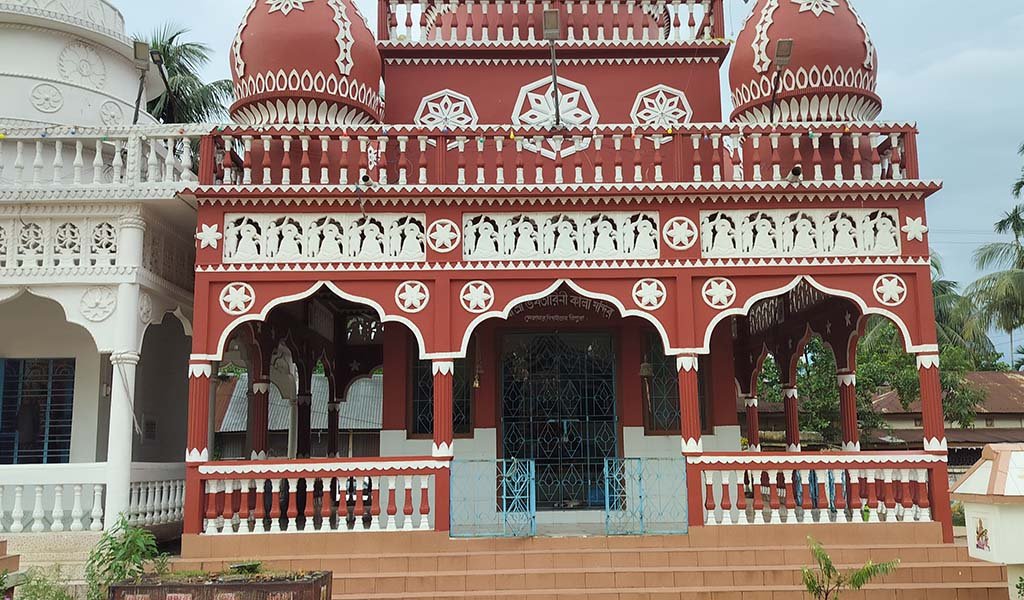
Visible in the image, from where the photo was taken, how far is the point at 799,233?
895cm

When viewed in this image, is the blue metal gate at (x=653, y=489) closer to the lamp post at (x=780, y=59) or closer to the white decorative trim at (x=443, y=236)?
the white decorative trim at (x=443, y=236)

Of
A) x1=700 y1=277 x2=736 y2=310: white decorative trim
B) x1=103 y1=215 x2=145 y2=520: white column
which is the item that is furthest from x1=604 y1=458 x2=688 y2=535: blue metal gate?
x1=103 y1=215 x2=145 y2=520: white column

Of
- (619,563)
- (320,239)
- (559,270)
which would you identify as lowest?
(619,563)

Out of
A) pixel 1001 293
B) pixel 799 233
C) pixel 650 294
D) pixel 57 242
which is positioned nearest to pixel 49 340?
pixel 57 242

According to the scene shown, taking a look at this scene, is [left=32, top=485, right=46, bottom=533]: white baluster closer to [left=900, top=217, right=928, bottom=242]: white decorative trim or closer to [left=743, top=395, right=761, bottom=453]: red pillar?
[left=900, top=217, right=928, bottom=242]: white decorative trim

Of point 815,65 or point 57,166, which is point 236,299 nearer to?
point 57,166

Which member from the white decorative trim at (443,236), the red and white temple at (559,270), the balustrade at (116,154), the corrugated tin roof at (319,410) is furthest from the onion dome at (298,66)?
the corrugated tin roof at (319,410)

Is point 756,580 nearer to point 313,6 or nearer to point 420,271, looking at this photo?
point 420,271

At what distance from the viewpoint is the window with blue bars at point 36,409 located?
10.2 m

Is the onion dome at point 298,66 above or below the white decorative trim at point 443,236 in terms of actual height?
above

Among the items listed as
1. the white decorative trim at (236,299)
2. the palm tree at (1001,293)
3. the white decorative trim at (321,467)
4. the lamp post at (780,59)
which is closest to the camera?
the white decorative trim at (321,467)

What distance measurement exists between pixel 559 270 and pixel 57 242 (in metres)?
5.08

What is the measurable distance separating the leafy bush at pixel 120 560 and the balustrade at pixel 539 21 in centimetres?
697

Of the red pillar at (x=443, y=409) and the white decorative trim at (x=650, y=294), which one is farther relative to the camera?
the white decorative trim at (x=650, y=294)
